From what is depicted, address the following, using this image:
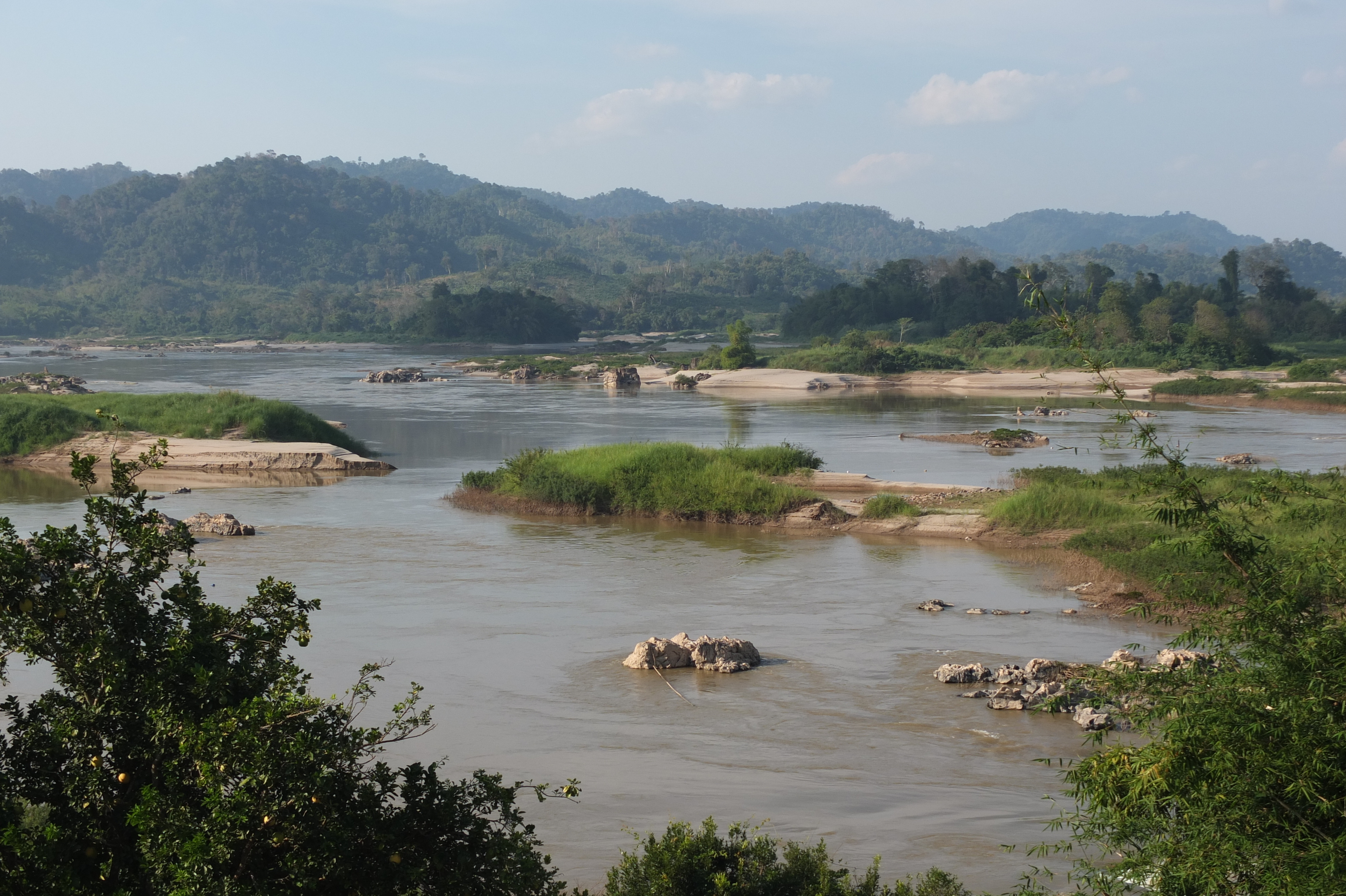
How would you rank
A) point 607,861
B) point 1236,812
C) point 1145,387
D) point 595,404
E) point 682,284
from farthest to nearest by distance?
1. point 682,284
2. point 1145,387
3. point 595,404
4. point 607,861
5. point 1236,812

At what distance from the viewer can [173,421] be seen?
36.8 metres

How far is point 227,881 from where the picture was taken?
16.9ft

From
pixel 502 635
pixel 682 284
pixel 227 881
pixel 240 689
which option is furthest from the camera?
pixel 682 284

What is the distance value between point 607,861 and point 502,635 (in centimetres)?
726

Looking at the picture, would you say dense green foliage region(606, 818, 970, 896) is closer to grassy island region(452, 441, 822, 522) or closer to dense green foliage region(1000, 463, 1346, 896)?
dense green foliage region(1000, 463, 1346, 896)

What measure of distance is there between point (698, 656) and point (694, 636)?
1923 mm

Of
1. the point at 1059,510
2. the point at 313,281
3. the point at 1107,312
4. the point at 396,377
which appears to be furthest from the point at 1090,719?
the point at 313,281

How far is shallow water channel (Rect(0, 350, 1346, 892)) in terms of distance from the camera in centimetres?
1080

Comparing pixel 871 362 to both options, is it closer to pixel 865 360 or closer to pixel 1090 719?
pixel 865 360

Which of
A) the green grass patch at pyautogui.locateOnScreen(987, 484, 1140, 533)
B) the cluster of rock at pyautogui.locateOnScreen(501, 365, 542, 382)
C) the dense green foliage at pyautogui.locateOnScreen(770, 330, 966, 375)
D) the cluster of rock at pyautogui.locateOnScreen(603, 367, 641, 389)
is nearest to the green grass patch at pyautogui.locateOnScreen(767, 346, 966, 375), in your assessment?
the dense green foliage at pyautogui.locateOnScreen(770, 330, 966, 375)

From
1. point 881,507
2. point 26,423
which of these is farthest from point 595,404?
point 881,507

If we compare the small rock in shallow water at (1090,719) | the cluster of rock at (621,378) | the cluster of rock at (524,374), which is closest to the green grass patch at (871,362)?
the cluster of rock at (621,378)

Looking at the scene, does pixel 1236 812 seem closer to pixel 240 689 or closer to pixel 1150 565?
pixel 240 689

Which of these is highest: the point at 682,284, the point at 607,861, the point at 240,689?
the point at 682,284
